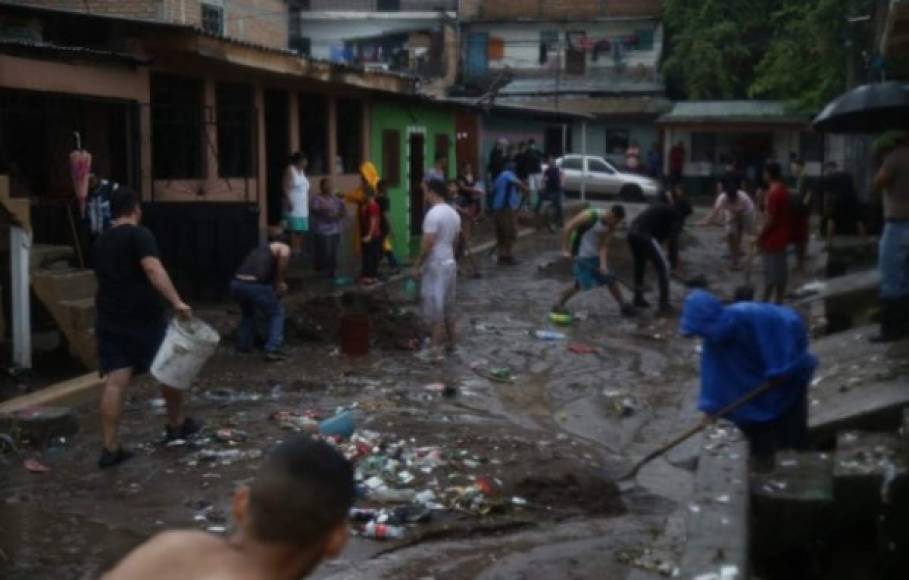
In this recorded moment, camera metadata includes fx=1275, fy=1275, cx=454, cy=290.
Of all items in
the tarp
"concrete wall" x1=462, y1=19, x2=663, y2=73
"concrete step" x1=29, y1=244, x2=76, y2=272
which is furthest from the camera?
"concrete wall" x1=462, y1=19, x2=663, y2=73

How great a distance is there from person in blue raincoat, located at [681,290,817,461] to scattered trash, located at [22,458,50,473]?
Answer: 413cm

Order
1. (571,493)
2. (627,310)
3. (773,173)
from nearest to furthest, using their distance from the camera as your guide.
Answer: (571,493) → (773,173) → (627,310)

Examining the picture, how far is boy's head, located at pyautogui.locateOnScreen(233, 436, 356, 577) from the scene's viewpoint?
277 centimetres

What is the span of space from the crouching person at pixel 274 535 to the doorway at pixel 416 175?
21201 millimetres

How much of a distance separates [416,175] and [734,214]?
7095mm

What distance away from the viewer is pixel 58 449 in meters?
8.68

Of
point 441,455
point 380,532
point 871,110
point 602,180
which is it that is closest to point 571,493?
point 441,455

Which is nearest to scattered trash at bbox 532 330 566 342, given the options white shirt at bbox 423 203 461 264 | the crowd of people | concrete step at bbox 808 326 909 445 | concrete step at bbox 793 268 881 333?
the crowd of people

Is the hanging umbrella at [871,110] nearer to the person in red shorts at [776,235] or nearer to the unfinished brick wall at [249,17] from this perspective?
the person in red shorts at [776,235]

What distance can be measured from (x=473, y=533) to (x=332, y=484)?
438cm

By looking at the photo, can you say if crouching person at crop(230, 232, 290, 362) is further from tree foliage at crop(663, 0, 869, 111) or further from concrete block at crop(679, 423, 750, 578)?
tree foliage at crop(663, 0, 869, 111)

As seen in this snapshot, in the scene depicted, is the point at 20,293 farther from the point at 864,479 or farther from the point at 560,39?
the point at 560,39

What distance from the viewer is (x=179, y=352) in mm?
8266

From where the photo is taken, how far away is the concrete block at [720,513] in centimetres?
581
